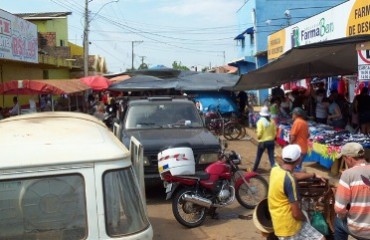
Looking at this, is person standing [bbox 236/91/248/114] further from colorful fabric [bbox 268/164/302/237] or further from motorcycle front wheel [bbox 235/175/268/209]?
colorful fabric [bbox 268/164/302/237]

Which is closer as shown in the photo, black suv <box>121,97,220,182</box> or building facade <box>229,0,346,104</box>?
black suv <box>121,97,220,182</box>

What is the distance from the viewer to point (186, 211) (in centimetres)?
733

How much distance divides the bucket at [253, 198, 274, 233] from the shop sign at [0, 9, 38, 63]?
41.1 ft

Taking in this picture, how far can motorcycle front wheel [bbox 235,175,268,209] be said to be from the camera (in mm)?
8172

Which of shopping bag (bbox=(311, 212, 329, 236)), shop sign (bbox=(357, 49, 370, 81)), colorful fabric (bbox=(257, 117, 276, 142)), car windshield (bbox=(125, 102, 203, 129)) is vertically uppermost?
shop sign (bbox=(357, 49, 370, 81))

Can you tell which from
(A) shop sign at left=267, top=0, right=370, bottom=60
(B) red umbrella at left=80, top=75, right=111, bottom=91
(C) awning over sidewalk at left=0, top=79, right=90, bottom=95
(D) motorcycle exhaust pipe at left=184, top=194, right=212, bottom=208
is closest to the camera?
(D) motorcycle exhaust pipe at left=184, top=194, right=212, bottom=208

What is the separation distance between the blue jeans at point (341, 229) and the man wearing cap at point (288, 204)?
0.60 ft

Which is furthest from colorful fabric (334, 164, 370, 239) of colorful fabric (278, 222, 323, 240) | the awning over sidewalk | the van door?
the awning over sidewalk

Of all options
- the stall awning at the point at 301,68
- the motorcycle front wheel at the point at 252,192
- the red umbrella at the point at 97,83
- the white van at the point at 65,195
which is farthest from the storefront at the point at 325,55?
the red umbrella at the point at 97,83

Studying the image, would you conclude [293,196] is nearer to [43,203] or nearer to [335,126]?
[43,203]

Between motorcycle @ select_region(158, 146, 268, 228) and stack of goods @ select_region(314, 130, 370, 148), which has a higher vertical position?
stack of goods @ select_region(314, 130, 370, 148)

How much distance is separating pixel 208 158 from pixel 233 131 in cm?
1026

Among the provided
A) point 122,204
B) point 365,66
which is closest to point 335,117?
point 365,66

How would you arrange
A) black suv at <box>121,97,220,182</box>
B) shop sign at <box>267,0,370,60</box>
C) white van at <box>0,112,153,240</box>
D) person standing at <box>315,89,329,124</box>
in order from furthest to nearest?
1. person standing at <box>315,89,329,124</box>
2. shop sign at <box>267,0,370,60</box>
3. black suv at <box>121,97,220,182</box>
4. white van at <box>0,112,153,240</box>
